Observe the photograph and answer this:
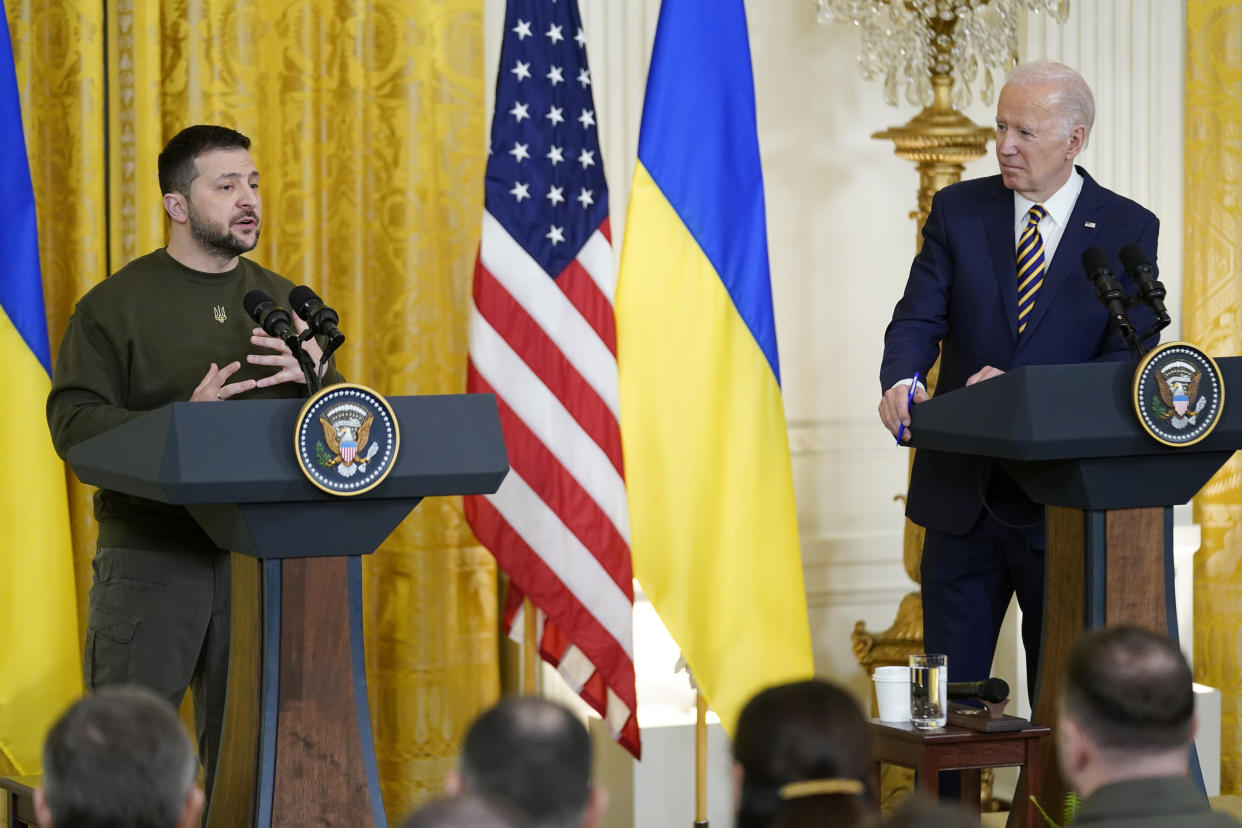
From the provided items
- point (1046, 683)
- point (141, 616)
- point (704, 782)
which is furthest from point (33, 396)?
point (1046, 683)

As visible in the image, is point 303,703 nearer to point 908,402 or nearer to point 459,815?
point 908,402

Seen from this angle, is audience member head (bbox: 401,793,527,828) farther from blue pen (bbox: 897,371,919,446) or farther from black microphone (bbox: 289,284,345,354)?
blue pen (bbox: 897,371,919,446)

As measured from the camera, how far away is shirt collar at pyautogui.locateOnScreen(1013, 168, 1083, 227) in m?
3.69

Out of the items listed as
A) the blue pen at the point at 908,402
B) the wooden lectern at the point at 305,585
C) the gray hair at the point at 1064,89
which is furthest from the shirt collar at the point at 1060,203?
the wooden lectern at the point at 305,585

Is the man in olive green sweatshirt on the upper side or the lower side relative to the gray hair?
lower

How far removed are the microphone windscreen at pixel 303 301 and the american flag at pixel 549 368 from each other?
1.43 meters

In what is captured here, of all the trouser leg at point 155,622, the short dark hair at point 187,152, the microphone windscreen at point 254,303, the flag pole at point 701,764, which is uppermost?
the short dark hair at point 187,152

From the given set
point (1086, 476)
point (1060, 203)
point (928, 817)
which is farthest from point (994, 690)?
point (928, 817)

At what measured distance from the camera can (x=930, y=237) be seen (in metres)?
3.82

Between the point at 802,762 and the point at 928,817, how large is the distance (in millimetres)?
405

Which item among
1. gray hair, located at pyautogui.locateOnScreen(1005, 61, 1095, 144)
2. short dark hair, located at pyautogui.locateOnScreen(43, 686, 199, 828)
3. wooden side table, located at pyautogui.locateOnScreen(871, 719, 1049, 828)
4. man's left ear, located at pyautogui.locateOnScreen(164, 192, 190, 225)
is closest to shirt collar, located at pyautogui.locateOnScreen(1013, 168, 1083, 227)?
gray hair, located at pyautogui.locateOnScreen(1005, 61, 1095, 144)

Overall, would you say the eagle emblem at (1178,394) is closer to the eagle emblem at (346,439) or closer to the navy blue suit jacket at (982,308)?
the navy blue suit jacket at (982,308)

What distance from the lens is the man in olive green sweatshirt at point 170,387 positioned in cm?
335

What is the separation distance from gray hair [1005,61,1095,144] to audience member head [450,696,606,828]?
2.31m
